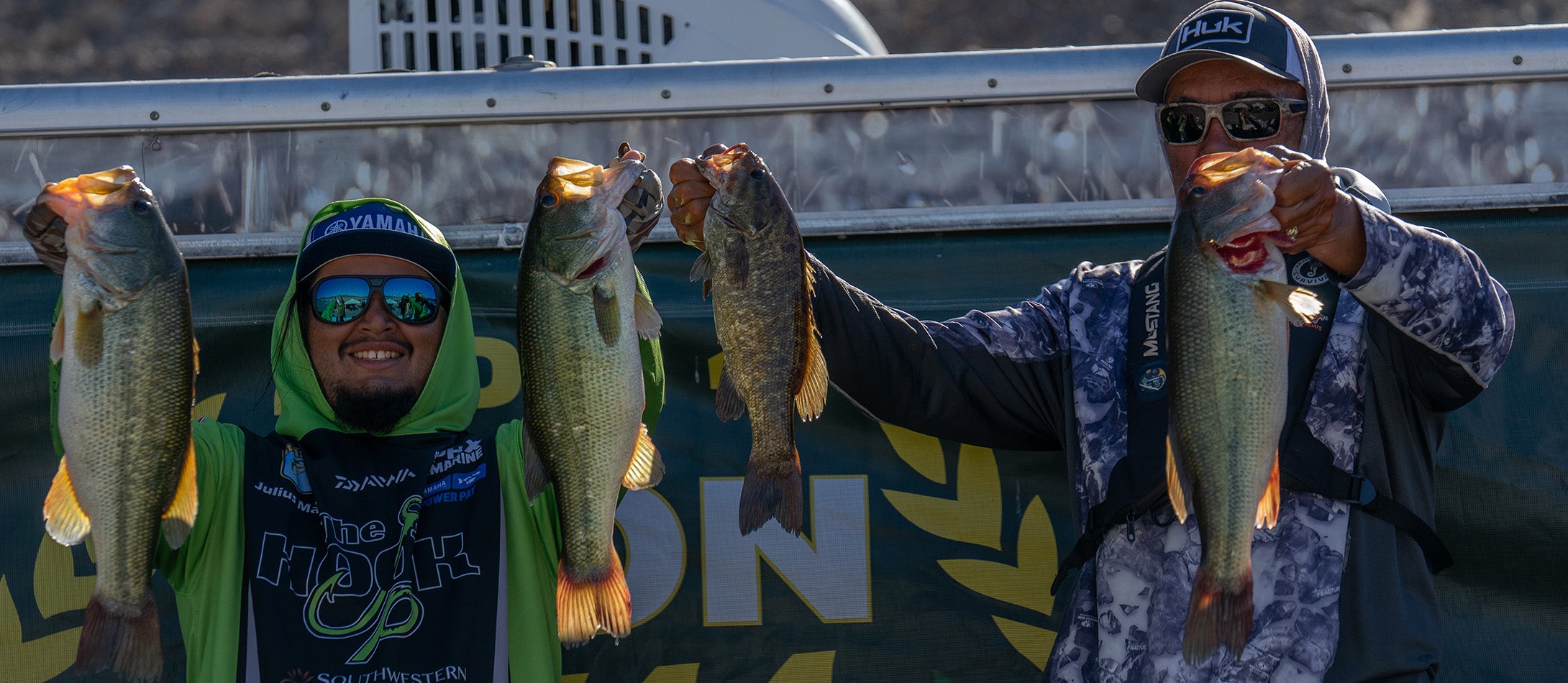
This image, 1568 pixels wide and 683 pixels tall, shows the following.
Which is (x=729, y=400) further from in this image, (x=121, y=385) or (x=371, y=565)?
(x=121, y=385)

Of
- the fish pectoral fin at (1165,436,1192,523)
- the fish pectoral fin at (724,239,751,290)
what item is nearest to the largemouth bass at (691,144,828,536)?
the fish pectoral fin at (724,239,751,290)

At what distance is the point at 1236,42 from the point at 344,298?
2.21 metres

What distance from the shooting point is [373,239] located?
3.28 m

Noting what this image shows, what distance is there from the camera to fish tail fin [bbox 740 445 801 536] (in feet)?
8.99

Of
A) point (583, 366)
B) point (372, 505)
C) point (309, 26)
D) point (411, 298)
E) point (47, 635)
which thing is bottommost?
point (47, 635)

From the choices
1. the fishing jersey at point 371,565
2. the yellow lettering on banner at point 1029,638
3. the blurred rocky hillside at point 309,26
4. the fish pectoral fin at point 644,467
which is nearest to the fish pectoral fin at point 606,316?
the fish pectoral fin at point 644,467

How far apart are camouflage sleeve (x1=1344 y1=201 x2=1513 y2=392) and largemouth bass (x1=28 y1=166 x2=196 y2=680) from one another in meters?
2.34

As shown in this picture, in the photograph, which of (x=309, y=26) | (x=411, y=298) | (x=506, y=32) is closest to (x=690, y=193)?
(x=411, y=298)

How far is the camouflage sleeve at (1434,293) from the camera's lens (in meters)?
2.56

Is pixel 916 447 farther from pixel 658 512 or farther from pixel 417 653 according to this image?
pixel 417 653

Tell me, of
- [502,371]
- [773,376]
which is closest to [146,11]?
[502,371]

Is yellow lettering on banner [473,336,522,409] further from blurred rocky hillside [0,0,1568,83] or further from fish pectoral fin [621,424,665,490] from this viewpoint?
blurred rocky hillside [0,0,1568,83]

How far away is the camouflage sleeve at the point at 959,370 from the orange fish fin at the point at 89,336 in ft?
5.09

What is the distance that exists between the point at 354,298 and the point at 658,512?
1.15 m
